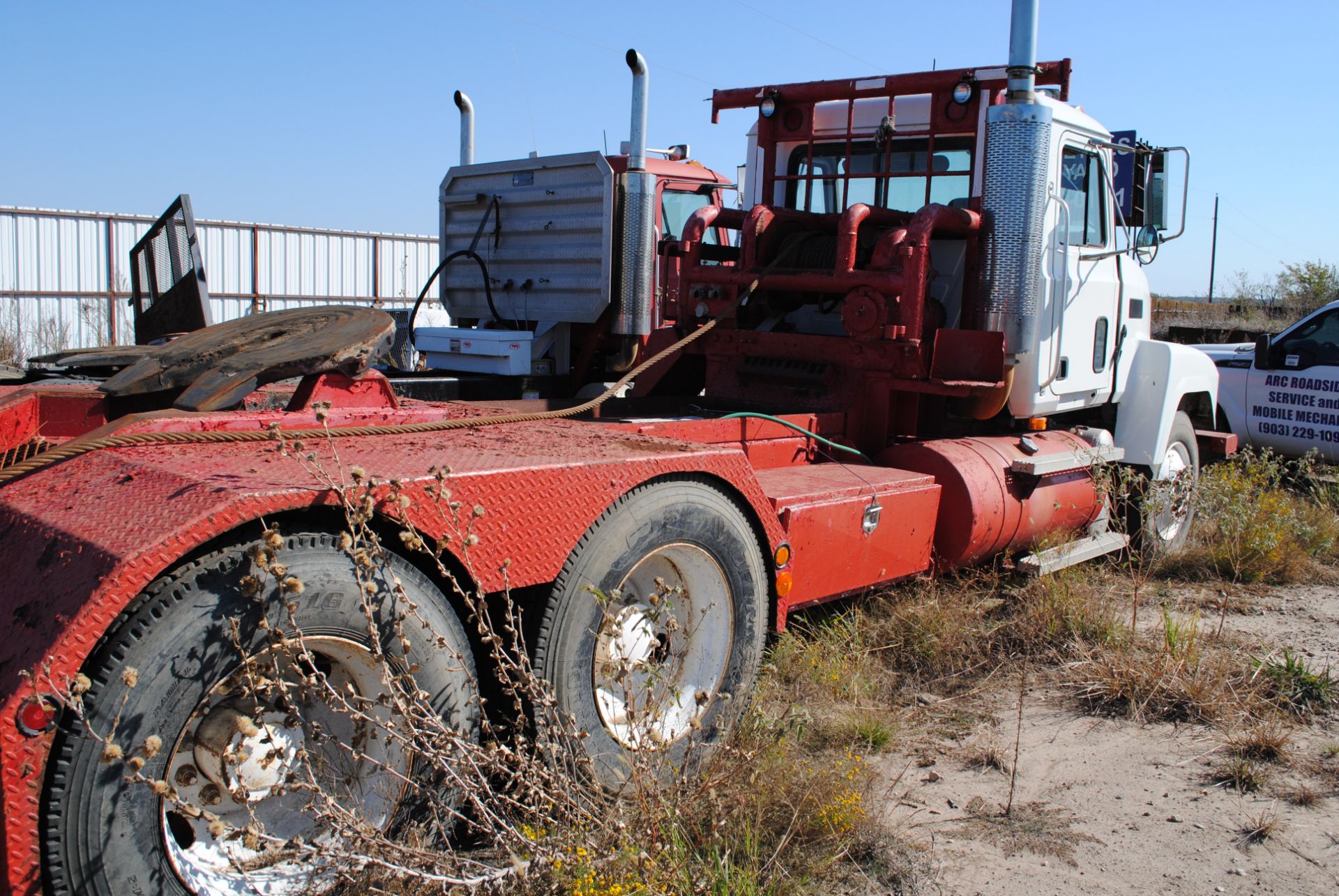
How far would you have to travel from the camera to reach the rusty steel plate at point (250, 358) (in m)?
3.38

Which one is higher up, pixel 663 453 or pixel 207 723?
pixel 663 453

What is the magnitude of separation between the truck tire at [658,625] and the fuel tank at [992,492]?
164 cm

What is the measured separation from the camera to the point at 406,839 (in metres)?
2.72

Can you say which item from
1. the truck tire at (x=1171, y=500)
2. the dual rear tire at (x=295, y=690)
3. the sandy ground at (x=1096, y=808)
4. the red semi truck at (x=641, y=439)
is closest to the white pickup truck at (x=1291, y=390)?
the truck tire at (x=1171, y=500)

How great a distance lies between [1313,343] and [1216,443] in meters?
3.04

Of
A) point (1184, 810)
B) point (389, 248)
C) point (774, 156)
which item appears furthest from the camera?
point (389, 248)

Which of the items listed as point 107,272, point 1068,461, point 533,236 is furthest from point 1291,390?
point 107,272

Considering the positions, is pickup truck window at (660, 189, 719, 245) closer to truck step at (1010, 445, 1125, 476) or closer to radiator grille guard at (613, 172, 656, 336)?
radiator grille guard at (613, 172, 656, 336)

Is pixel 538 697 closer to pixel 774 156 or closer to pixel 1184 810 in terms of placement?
pixel 1184 810

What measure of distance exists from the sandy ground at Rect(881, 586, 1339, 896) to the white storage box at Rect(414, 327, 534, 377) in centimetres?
415

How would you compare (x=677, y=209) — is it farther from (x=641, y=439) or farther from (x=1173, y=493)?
(x=641, y=439)

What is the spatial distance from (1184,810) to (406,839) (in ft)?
8.42

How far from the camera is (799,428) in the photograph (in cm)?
530

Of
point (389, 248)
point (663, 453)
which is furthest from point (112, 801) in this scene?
point (389, 248)
